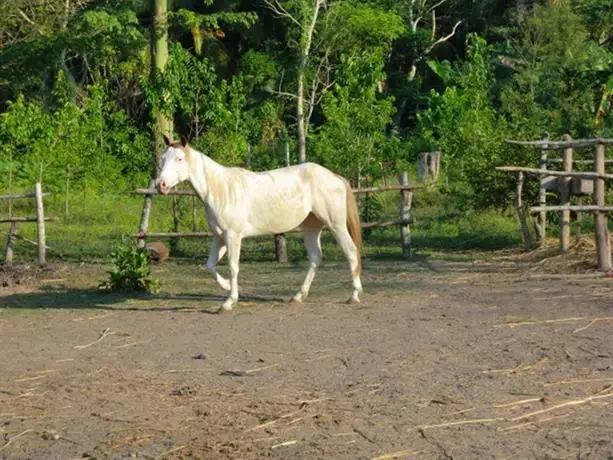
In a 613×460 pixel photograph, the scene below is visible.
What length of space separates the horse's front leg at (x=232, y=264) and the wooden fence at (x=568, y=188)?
11.4 feet

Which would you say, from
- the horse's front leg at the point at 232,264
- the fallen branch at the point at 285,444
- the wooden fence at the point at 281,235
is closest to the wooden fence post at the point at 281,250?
the wooden fence at the point at 281,235

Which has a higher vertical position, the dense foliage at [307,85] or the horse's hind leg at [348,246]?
the dense foliage at [307,85]

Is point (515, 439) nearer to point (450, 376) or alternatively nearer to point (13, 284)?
point (450, 376)

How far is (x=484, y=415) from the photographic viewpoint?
22.3 feet

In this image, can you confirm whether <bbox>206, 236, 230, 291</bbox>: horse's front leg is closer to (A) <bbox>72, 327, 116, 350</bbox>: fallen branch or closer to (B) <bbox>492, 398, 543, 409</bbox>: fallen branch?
(A) <bbox>72, 327, 116, 350</bbox>: fallen branch

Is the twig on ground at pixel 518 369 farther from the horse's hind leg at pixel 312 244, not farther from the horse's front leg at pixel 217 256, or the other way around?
the horse's front leg at pixel 217 256

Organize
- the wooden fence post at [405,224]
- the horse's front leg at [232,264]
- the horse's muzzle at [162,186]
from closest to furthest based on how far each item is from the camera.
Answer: the horse's muzzle at [162,186] < the horse's front leg at [232,264] < the wooden fence post at [405,224]

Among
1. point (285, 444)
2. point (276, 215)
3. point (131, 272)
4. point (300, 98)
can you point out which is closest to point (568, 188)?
point (276, 215)

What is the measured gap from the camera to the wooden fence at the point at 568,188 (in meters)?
13.3

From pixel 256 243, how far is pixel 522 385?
10.6 meters

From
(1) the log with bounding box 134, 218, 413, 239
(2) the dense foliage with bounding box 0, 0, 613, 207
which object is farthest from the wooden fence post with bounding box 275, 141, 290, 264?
(2) the dense foliage with bounding box 0, 0, 613, 207

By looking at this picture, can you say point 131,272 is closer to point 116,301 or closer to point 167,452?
point 116,301

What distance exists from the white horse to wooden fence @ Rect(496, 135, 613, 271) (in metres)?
2.38

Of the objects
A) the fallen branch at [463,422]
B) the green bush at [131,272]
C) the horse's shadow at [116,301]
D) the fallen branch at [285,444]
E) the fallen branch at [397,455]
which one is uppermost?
the green bush at [131,272]
